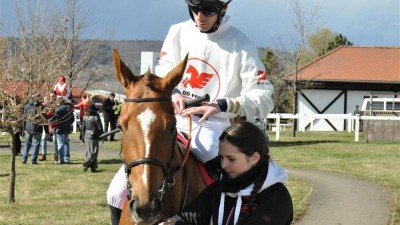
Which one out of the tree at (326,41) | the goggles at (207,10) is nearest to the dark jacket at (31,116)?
the goggles at (207,10)

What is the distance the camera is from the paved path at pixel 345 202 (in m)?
10.7

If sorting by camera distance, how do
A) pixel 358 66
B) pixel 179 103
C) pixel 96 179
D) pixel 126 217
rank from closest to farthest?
pixel 126 217 < pixel 179 103 < pixel 96 179 < pixel 358 66

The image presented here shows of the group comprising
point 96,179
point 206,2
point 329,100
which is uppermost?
point 206,2

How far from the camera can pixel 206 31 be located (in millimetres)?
5105

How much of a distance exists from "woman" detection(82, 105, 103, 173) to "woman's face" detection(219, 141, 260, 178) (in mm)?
14322

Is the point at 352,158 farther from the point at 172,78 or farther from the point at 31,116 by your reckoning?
the point at 172,78

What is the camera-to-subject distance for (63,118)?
19125 mm

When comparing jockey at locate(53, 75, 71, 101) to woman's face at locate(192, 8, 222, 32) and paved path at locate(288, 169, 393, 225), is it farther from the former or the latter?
woman's face at locate(192, 8, 222, 32)

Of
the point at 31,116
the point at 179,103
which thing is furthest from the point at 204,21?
the point at 31,116

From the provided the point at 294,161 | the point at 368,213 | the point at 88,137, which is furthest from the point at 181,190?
the point at 294,161

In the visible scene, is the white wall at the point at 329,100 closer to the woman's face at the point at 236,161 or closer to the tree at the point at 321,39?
the tree at the point at 321,39

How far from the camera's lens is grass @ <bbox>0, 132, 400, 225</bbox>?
37.1 ft

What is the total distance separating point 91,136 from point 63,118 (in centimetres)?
133

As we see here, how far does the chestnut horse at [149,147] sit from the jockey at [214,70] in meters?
0.58
